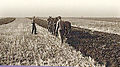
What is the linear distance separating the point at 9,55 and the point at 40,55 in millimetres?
1719

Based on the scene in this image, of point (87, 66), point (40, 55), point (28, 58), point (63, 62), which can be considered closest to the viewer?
point (87, 66)

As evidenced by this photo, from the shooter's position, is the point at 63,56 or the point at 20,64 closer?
the point at 20,64

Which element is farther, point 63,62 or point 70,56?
point 70,56

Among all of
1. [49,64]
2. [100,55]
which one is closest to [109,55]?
[100,55]

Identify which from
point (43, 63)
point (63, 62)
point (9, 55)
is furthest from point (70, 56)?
point (9, 55)

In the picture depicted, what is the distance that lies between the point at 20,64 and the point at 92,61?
11.0 ft

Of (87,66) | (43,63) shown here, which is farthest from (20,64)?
(87,66)

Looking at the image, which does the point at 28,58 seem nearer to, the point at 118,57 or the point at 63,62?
the point at 63,62

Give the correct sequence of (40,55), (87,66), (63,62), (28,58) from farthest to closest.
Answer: (40,55), (28,58), (63,62), (87,66)

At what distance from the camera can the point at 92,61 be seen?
886 centimetres

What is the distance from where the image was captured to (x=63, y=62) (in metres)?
8.73

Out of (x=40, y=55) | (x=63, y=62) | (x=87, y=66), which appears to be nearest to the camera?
(x=87, y=66)

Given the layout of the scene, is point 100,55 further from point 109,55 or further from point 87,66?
point 87,66

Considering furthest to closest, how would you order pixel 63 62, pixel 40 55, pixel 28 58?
pixel 40 55 < pixel 28 58 < pixel 63 62
